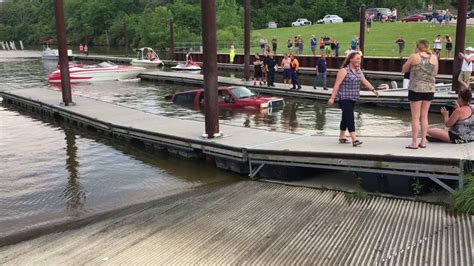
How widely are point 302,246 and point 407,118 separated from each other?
12466 mm

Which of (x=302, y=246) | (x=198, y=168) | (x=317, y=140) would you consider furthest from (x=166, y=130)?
(x=302, y=246)

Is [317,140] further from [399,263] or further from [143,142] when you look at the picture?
[143,142]

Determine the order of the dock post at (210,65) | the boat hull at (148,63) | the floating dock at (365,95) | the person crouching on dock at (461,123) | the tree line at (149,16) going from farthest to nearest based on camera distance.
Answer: the tree line at (149,16) < the boat hull at (148,63) < the floating dock at (365,95) < the dock post at (210,65) < the person crouching on dock at (461,123)

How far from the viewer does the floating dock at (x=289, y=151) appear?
7.59m

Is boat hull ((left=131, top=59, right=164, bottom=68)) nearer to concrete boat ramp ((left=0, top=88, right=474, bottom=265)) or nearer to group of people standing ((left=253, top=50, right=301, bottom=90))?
group of people standing ((left=253, top=50, right=301, bottom=90))

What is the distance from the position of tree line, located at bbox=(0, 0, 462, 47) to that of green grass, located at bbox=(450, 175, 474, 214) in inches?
2232

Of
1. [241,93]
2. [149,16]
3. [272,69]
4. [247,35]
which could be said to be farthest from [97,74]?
[149,16]

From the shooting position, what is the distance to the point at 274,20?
→ 96188mm

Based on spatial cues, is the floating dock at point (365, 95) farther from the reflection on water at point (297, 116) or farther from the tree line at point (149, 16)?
the tree line at point (149, 16)

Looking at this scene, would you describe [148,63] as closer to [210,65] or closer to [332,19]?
[210,65]

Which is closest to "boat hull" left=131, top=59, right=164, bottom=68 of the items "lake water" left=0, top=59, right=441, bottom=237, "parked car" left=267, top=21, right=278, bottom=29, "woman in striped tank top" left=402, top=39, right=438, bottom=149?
"lake water" left=0, top=59, right=441, bottom=237

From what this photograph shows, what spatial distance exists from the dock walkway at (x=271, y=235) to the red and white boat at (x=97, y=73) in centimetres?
2708

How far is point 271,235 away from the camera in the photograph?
6.77 m

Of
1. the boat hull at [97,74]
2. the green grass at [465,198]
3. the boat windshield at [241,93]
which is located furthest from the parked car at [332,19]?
the green grass at [465,198]
